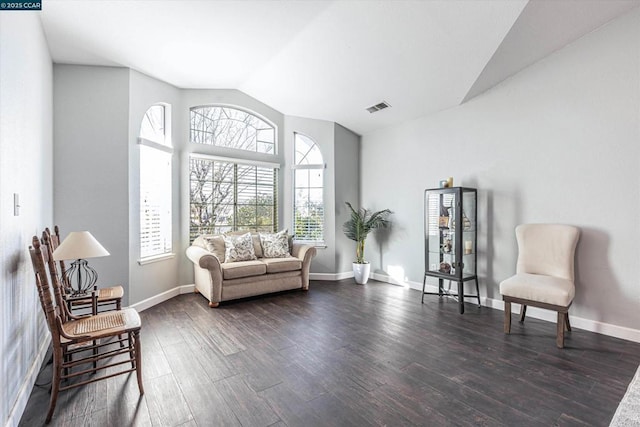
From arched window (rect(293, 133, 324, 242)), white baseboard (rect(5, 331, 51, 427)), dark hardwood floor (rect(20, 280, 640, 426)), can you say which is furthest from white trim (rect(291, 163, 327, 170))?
white baseboard (rect(5, 331, 51, 427))

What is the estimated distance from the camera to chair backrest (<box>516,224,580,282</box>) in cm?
312

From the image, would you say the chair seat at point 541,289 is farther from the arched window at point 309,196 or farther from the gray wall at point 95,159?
the gray wall at point 95,159

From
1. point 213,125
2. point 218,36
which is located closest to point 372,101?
point 218,36

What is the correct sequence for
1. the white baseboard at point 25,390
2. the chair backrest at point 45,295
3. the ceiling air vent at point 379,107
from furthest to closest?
the ceiling air vent at point 379,107, the chair backrest at point 45,295, the white baseboard at point 25,390

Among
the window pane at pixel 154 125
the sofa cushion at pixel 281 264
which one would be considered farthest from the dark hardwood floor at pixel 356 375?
the window pane at pixel 154 125

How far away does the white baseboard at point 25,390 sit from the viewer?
1.73 m

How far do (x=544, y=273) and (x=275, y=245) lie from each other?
11.6 feet

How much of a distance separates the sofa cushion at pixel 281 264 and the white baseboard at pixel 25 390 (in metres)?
2.49

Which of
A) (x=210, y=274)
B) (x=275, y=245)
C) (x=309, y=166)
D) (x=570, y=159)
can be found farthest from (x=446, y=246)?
(x=210, y=274)

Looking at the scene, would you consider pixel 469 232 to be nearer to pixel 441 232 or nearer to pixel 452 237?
pixel 452 237

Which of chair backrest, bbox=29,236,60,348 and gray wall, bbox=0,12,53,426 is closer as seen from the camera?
gray wall, bbox=0,12,53,426

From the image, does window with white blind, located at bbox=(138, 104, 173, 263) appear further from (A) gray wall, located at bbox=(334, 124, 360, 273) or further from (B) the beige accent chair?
(B) the beige accent chair

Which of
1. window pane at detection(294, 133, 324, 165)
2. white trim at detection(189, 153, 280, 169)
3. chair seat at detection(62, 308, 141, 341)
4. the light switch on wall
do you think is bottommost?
chair seat at detection(62, 308, 141, 341)

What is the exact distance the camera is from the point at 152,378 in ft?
7.49
